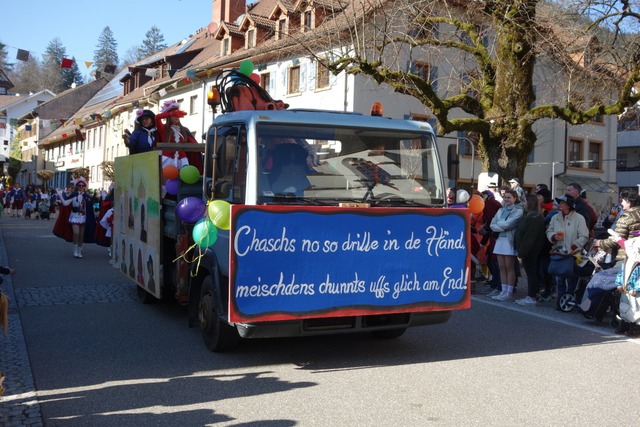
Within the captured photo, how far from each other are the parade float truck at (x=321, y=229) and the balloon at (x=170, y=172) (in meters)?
0.98

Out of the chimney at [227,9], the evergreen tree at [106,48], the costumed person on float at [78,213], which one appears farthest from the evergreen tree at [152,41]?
the costumed person on float at [78,213]

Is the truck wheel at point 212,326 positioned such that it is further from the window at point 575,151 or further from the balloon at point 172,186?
the window at point 575,151

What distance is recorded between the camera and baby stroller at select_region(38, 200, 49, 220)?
39.7 meters

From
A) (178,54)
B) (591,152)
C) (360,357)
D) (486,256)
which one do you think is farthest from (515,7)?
(178,54)

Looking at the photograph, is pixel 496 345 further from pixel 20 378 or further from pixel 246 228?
pixel 20 378

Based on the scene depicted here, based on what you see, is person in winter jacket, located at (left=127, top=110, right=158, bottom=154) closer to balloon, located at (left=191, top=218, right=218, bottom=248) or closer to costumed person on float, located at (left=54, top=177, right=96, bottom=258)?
balloon, located at (left=191, top=218, right=218, bottom=248)

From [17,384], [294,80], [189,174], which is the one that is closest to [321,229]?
[189,174]

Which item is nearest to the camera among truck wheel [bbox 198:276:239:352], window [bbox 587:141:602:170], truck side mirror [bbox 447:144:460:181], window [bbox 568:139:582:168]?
truck wheel [bbox 198:276:239:352]

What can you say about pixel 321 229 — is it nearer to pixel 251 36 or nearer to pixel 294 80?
pixel 294 80

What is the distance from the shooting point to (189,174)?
761 cm

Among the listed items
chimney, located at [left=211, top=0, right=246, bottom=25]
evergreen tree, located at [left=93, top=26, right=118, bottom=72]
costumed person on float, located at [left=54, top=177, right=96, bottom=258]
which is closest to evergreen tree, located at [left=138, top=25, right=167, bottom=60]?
evergreen tree, located at [left=93, top=26, right=118, bottom=72]

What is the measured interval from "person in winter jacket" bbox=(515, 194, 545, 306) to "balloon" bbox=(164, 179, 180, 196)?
5452mm

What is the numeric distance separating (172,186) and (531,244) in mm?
5564

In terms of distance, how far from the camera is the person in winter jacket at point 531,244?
419 inches
